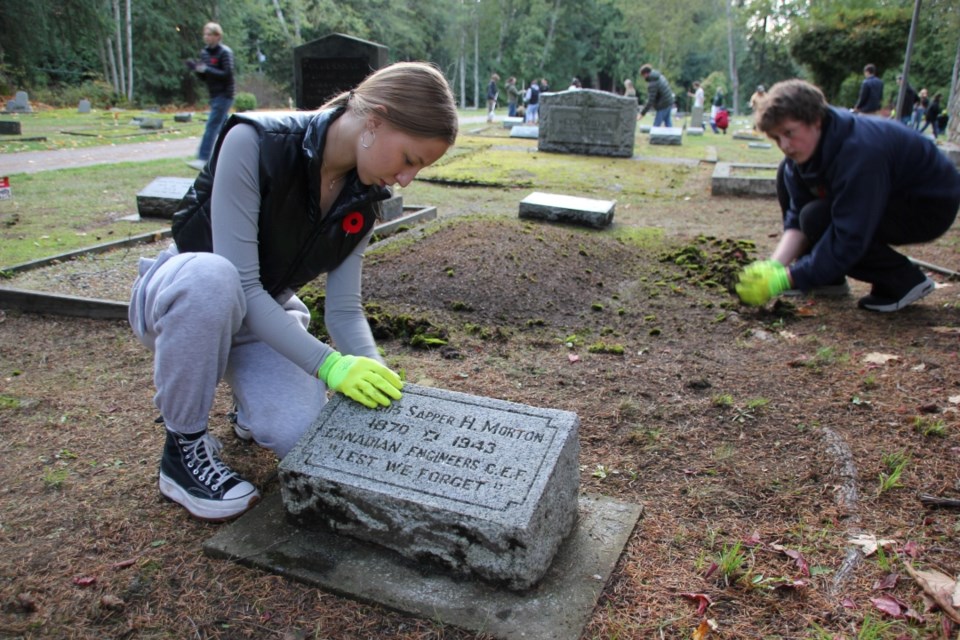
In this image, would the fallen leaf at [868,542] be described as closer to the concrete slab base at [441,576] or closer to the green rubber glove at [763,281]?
the concrete slab base at [441,576]

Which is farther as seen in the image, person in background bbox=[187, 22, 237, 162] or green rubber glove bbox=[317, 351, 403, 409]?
person in background bbox=[187, 22, 237, 162]

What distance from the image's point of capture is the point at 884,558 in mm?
2078

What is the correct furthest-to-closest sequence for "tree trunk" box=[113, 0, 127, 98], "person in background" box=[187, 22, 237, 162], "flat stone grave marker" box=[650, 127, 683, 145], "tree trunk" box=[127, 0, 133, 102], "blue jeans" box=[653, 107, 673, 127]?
"tree trunk" box=[113, 0, 127, 98] → "tree trunk" box=[127, 0, 133, 102] → "blue jeans" box=[653, 107, 673, 127] → "flat stone grave marker" box=[650, 127, 683, 145] → "person in background" box=[187, 22, 237, 162]

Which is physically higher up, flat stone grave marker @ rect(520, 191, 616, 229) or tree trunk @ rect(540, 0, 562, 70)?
tree trunk @ rect(540, 0, 562, 70)

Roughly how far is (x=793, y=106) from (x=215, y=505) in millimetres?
3292

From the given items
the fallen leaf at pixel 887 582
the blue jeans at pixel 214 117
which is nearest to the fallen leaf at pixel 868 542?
the fallen leaf at pixel 887 582

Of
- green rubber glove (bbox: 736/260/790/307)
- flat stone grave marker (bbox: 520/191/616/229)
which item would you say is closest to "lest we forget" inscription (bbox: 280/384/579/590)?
green rubber glove (bbox: 736/260/790/307)

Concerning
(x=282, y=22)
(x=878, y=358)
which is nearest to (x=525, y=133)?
(x=878, y=358)

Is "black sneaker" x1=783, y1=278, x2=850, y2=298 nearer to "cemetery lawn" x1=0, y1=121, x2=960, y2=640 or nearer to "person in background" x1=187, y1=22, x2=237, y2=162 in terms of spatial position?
"cemetery lawn" x1=0, y1=121, x2=960, y2=640

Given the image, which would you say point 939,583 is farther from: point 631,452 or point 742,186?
point 742,186

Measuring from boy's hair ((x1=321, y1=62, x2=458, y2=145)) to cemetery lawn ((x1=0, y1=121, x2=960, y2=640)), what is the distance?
133 cm

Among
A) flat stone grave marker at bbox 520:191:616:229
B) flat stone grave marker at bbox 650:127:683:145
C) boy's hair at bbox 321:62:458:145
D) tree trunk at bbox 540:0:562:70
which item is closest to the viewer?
boy's hair at bbox 321:62:458:145

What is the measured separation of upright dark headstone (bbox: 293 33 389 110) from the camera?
929cm

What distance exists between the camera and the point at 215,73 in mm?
9891
